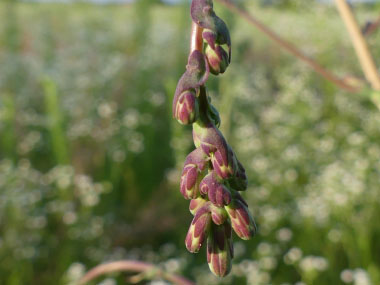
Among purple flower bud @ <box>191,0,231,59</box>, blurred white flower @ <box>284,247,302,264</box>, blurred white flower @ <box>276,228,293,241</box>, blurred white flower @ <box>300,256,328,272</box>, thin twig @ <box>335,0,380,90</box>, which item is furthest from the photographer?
blurred white flower @ <box>276,228,293,241</box>

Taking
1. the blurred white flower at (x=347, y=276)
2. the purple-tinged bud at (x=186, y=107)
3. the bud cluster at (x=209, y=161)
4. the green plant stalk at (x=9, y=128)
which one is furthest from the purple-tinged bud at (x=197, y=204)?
the green plant stalk at (x=9, y=128)

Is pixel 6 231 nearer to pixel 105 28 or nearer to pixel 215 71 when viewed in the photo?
pixel 215 71

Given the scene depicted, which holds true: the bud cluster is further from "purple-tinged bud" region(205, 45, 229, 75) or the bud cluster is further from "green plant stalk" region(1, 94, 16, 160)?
"green plant stalk" region(1, 94, 16, 160)

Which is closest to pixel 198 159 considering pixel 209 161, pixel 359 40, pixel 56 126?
pixel 209 161

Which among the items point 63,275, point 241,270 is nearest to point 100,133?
point 63,275

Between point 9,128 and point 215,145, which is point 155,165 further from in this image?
point 215,145

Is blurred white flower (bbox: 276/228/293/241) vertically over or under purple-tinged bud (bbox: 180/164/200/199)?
under

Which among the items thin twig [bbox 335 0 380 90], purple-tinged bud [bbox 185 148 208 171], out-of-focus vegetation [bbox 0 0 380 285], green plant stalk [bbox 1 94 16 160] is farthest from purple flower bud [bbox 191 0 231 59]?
green plant stalk [bbox 1 94 16 160]
